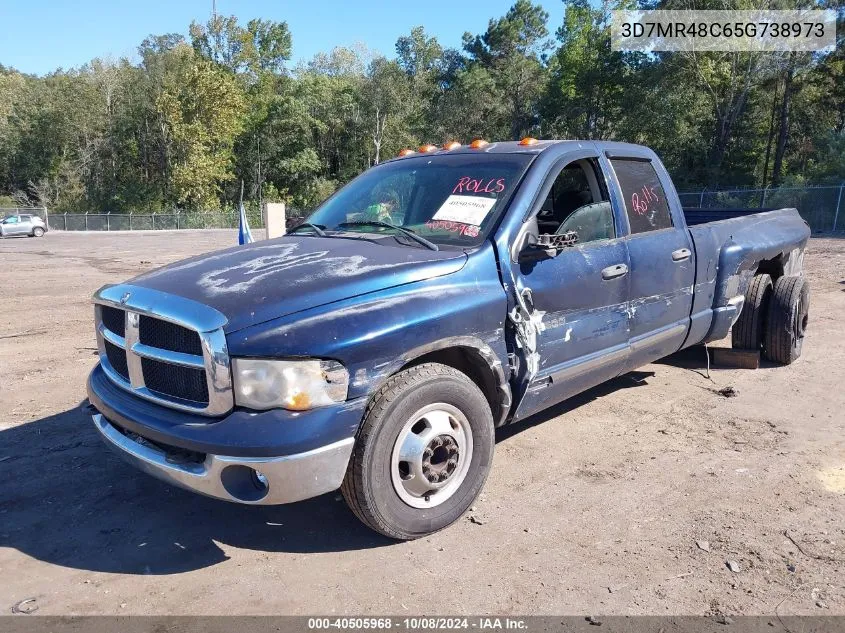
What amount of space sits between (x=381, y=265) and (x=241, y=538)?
1554mm

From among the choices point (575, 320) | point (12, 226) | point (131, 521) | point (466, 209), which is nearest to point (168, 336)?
point (131, 521)

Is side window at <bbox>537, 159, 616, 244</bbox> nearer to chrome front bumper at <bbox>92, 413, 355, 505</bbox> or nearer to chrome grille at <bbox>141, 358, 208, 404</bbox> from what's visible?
chrome front bumper at <bbox>92, 413, 355, 505</bbox>

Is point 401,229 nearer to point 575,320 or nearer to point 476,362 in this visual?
point 476,362

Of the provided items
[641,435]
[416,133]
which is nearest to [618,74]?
[416,133]

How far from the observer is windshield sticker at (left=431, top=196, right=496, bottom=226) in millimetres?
3816

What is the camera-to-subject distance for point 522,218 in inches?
148

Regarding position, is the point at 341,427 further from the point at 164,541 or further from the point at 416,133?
the point at 416,133

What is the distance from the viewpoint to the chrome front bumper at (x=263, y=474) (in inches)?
A: 109

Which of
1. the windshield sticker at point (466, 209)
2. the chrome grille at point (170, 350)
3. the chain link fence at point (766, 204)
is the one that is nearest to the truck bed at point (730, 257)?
the windshield sticker at point (466, 209)

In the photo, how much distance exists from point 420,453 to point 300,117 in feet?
201

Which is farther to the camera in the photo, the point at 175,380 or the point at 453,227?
the point at 453,227

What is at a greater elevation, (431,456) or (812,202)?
(812,202)

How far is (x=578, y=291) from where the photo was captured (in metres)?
3.97

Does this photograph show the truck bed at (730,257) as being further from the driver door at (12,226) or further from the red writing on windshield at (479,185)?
the driver door at (12,226)
